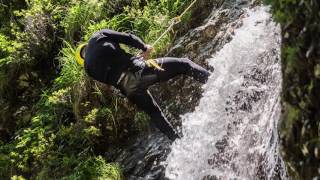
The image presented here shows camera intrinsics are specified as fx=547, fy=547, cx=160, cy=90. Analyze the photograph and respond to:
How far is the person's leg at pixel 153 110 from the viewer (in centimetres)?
609

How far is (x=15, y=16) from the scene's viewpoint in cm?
980

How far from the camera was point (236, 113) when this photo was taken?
5.95 metres

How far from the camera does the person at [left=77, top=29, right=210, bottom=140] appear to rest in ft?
19.5

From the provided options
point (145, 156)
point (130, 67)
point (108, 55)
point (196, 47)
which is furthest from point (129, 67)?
point (196, 47)

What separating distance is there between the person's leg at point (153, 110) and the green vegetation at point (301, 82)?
9.10 ft

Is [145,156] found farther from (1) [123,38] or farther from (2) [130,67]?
(1) [123,38]

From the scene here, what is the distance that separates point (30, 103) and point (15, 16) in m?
1.89

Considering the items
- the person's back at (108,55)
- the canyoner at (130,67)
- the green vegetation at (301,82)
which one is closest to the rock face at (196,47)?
the canyoner at (130,67)

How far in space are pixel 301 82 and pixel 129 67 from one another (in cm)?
293

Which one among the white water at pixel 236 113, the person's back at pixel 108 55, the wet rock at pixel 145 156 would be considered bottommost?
the wet rock at pixel 145 156

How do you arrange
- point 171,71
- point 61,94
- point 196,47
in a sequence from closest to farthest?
point 171,71
point 196,47
point 61,94

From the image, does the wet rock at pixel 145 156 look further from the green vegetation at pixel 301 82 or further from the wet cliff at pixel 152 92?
the green vegetation at pixel 301 82

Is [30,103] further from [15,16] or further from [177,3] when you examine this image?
[177,3]

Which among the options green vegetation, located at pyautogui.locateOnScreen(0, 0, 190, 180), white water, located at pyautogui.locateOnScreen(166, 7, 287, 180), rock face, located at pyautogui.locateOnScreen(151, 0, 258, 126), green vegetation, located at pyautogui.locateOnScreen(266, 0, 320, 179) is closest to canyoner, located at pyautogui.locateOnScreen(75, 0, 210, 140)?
white water, located at pyautogui.locateOnScreen(166, 7, 287, 180)
